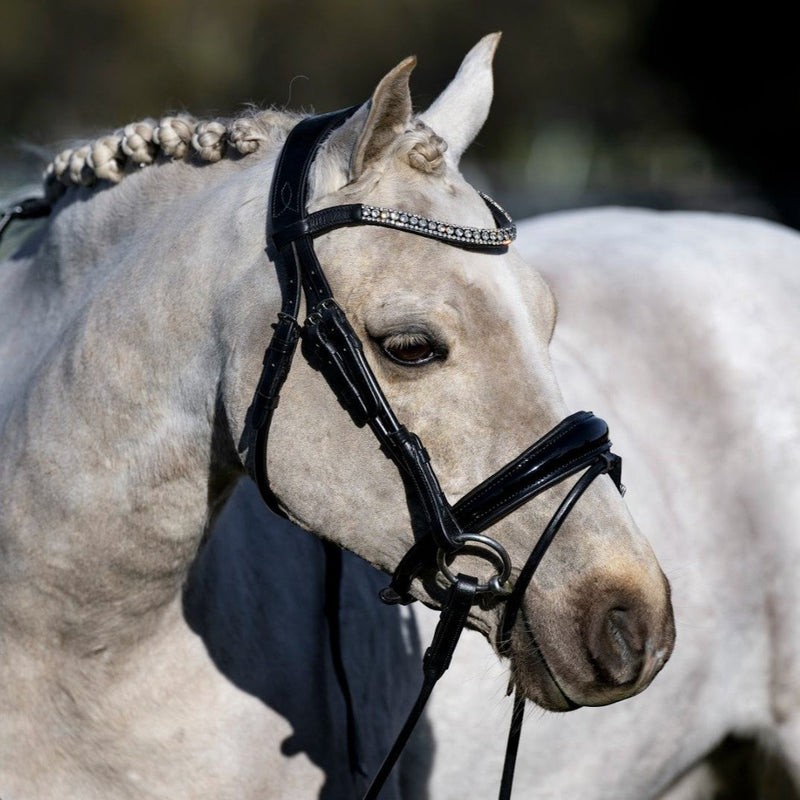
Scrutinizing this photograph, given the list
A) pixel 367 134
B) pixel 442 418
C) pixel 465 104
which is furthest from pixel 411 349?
pixel 465 104

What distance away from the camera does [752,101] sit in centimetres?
1412

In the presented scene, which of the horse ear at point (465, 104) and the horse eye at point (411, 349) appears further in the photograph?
the horse ear at point (465, 104)

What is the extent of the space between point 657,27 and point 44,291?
14.8 meters

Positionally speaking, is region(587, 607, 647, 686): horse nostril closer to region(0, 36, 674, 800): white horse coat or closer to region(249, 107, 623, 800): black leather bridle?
region(0, 36, 674, 800): white horse coat

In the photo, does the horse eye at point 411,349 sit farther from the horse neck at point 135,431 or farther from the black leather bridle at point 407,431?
the horse neck at point 135,431

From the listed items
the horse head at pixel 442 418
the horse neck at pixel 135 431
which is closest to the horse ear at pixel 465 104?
the horse head at pixel 442 418

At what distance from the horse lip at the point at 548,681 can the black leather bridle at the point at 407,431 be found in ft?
0.11

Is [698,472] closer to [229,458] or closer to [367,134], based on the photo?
[229,458]

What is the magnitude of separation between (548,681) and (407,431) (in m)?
0.44

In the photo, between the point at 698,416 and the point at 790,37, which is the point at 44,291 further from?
the point at 790,37

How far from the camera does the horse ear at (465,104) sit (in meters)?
1.98

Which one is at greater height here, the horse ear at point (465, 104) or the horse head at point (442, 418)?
the horse ear at point (465, 104)

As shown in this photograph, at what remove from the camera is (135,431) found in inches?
73.8

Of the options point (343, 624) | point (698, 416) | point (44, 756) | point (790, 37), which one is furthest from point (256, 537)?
point (790, 37)
